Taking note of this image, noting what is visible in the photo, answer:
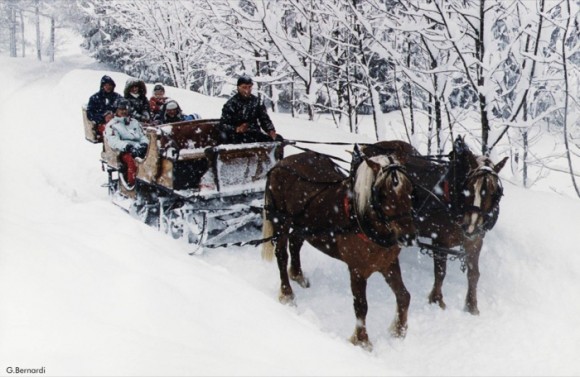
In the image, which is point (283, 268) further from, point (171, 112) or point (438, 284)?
point (171, 112)

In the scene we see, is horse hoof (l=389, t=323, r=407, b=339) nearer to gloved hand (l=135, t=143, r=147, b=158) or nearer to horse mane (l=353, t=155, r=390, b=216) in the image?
horse mane (l=353, t=155, r=390, b=216)

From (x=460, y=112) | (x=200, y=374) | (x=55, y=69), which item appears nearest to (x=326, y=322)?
(x=200, y=374)

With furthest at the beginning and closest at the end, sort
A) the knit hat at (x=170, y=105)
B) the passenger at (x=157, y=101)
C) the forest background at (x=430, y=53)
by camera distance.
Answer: the passenger at (x=157, y=101), the knit hat at (x=170, y=105), the forest background at (x=430, y=53)

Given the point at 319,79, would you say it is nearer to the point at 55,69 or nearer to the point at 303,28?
the point at 303,28

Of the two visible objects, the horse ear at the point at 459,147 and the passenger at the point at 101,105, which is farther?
the passenger at the point at 101,105

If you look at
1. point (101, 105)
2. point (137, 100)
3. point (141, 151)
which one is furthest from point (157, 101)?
point (141, 151)

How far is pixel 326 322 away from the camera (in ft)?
17.4

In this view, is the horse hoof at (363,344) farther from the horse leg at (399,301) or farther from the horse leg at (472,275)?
the horse leg at (472,275)

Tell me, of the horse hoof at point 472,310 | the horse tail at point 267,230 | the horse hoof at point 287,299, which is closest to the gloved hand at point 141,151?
the horse tail at point 267,230

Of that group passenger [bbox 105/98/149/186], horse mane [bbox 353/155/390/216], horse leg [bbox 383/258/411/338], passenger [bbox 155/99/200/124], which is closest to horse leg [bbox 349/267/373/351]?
horse leg [bbox 383/258/411/338]

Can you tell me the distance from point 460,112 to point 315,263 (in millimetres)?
4610

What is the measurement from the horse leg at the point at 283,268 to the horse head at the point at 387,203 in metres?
1.60

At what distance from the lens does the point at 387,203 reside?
4.26 meters

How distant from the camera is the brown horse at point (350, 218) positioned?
425 cm
